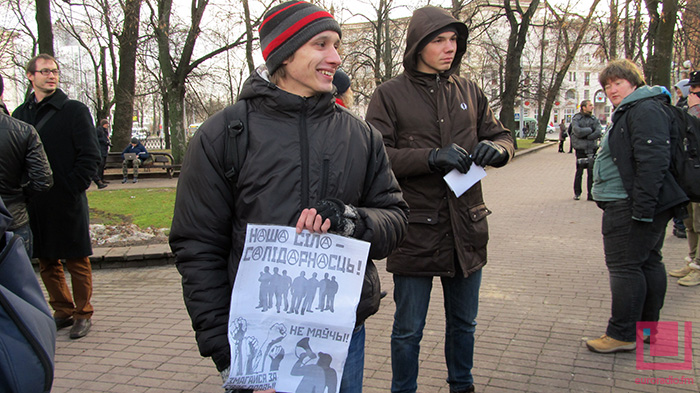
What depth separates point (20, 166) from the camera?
4.12 metres

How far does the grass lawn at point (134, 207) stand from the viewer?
31.1ft

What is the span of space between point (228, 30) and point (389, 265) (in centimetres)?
1810

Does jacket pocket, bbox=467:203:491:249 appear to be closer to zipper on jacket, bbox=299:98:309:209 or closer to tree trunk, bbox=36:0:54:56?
zipper on jacket, bbox=299:98:309:209

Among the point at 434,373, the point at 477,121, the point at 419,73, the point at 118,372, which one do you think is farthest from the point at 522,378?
the point at 118,372

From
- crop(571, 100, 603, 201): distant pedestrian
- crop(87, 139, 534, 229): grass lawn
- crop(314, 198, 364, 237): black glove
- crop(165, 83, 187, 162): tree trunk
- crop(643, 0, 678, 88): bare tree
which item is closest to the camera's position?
crop(314, 198, 364, 237): black glove

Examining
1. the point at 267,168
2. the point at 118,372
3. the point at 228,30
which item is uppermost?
the point at 228,30

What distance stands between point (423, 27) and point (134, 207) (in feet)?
31.2

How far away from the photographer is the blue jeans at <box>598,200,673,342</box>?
3809 millimetres

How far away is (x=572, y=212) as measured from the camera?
34.0ft

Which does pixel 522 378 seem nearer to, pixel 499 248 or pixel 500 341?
pixel 500 341

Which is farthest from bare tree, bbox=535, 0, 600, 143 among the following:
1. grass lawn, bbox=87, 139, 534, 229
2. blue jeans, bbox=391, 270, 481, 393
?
blue jeans, bbox=391, 270, 481, 393

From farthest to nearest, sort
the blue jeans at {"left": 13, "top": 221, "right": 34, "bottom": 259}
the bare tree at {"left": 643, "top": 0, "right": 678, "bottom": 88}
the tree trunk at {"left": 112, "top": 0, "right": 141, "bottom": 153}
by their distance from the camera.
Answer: the tree trunk at {"left": 112, "top": 0, "right": 141, "bottom": 153}, the bare tree at {"left": 643, "top": 0, "right": 678, "bottom": 88}, the blue jeans at {"left": 13, "top": 221, "right": 34, "bottom": 259}

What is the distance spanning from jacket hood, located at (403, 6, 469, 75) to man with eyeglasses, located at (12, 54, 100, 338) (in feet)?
9.51

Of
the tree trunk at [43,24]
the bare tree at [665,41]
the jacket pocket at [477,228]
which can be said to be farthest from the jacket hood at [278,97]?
the tree trunk at [43,24]
